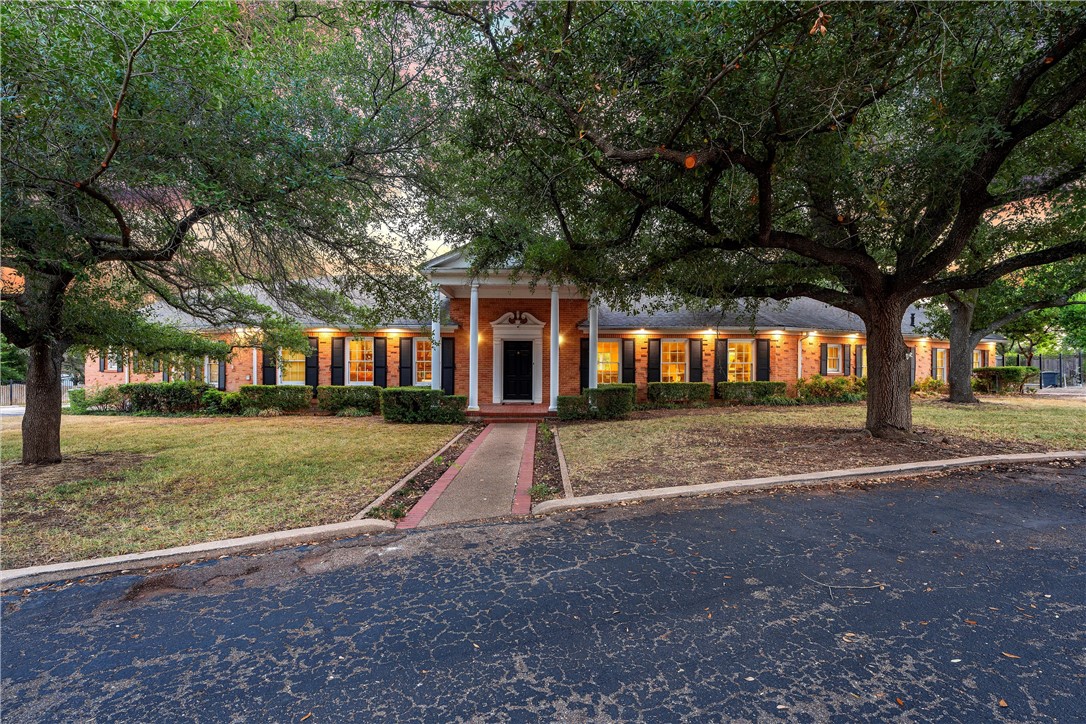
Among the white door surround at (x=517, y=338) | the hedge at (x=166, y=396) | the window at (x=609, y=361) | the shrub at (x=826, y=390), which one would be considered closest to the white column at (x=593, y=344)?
the white door surround at (x=517, y=338)

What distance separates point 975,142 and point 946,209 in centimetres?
230

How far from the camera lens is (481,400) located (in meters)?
15.4

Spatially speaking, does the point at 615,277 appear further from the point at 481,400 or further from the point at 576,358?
the point at 481,400

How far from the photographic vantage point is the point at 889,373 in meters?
8.70

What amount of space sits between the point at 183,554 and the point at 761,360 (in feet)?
57.5

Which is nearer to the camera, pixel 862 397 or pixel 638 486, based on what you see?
pixel 638 486

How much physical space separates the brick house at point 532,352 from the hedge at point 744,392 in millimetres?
510

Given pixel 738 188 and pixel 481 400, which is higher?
pixel 738 188

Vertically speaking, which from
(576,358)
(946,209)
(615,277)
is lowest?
(576,358)

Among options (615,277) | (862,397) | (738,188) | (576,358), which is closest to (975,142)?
(738,188)

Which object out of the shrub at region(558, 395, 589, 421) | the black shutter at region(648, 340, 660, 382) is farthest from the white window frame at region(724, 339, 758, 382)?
the shrub at region(558, 395, 589, 421)

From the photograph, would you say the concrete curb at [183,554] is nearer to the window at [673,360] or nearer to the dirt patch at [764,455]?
the dirt patch at [764,455]

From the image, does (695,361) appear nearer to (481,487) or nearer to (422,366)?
(422,366)

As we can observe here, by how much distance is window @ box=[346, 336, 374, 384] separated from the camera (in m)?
16.0
